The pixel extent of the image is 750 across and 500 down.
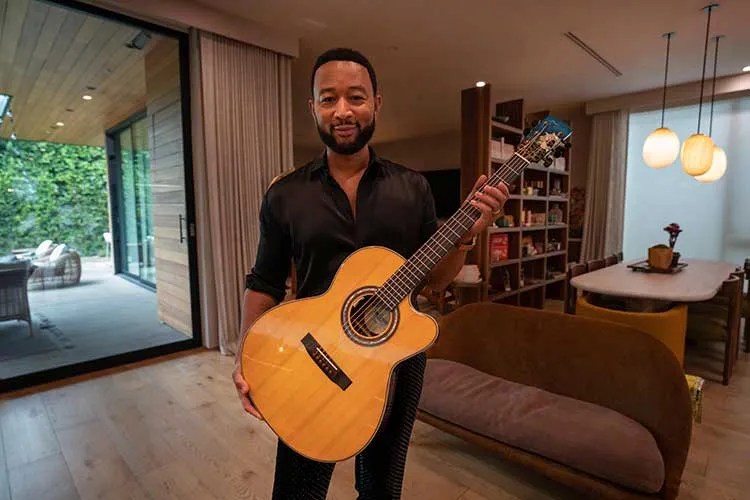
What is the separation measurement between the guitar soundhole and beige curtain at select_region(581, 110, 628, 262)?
5.40m

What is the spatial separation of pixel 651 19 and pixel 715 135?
2515 millimetres

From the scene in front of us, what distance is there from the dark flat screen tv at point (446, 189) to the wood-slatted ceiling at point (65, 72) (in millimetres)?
4501

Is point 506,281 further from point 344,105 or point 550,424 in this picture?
point 344,105

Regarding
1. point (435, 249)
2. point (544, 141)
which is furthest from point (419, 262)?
point (544, 141)

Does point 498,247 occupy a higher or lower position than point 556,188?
lower

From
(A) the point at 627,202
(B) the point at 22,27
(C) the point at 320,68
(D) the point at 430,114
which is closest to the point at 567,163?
(A) the point at 627,202

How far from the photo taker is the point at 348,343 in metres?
0.79

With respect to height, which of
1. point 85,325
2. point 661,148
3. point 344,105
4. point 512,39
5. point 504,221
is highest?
point 512,39

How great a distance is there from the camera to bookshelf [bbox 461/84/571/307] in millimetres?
3486

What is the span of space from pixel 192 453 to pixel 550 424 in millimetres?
1625

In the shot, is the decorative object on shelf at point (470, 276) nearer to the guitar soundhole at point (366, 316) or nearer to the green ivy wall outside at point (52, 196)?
the guitar soundhole at point (366, 316)

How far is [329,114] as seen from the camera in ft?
2.62

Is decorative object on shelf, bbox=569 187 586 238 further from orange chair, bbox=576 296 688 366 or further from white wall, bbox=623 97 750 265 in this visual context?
orange chair, bbox=576 296 688 366

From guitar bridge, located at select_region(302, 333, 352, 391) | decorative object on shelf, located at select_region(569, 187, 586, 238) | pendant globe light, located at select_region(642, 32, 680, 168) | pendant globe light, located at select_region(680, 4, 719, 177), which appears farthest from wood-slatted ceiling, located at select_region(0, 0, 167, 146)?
decorative object on shelf, located at select_region(569, 187, 586, 238)
